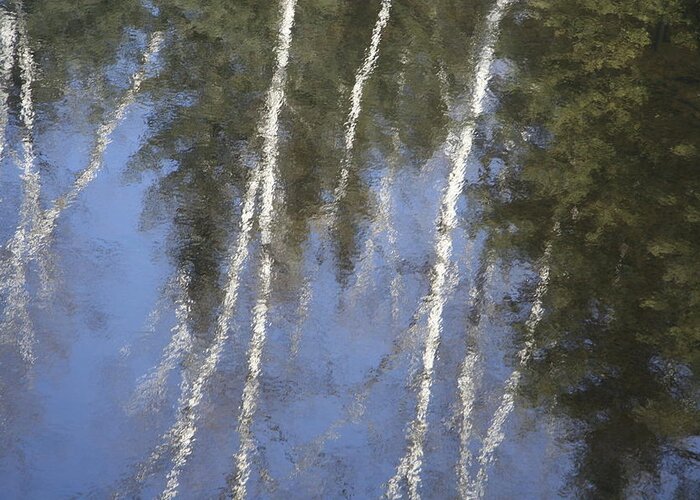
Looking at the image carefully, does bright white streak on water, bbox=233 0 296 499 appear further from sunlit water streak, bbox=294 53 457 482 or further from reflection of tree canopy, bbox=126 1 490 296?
sunlit water streak, bbox=294 53 457 482

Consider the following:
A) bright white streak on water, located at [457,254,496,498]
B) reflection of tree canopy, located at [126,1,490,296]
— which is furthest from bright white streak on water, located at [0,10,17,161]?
bright white streak on water, located at [457,254,496,498]

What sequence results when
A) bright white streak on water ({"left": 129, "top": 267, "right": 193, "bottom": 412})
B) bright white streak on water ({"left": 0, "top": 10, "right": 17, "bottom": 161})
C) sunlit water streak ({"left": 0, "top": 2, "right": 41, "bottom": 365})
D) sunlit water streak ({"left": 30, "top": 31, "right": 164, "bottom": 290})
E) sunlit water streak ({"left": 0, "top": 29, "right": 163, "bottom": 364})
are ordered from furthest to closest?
1. bright white streak on water ({"left": 0, "top": 10, "right": 17, "bottom": 161})
2. sunlit water streak ({"left": 30, "top": 31, "right": 164, "bottom": 290})
3. sunlit water streak ({"left": 0, "top": 29, "right": 163, "bottom": 364})
4. sunlit water streak ({"left": 0, "top": 2, "right": 41, "bottom": 365})
5. bright white streak on water ({"left": 129, "top": 267, "right": 193, "bottom": 412})

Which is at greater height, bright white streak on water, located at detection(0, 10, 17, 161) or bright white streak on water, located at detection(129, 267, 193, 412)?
bright white streak on water, located at detection(0, 10, 17, 161)

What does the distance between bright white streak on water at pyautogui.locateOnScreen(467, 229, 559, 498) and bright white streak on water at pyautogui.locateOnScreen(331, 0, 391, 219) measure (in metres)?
1.56

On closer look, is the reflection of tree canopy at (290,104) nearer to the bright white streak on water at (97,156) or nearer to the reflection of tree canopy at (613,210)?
the bright white streak on water at (97,156)

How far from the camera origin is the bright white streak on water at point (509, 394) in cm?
526

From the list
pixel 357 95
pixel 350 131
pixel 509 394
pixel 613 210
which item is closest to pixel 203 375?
pixel 509 394

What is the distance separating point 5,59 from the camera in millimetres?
8883

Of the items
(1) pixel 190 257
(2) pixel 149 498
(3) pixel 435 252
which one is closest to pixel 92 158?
(1) pixel 190 257

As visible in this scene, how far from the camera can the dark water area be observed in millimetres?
5332

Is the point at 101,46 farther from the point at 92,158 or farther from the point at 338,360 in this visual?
the point at 338,360

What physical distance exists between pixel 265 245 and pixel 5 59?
3713 millimetres

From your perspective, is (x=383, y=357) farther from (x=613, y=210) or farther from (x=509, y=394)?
(x=613, y=210)

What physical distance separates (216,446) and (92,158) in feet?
10.5
